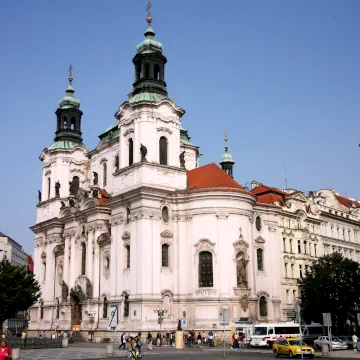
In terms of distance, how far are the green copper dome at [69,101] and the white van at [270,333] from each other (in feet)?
117

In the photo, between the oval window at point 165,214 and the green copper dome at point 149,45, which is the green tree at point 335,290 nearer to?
the oval window at point 165,214

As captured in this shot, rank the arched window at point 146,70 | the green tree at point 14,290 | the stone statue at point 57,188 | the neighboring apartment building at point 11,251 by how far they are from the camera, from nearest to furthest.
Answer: the arched window at point 146,70 → the green tree at point 14,290 → the stone statue at point 57,188 → the neighboring apartment building at point 11,251

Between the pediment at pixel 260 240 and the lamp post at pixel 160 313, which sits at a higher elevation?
the pediment at pixel 260 240

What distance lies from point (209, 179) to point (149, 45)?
15062 mm

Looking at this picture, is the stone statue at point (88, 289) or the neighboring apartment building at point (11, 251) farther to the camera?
the neighboring apartment building at point (11, 251)

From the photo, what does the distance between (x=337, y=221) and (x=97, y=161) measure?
1179 inches

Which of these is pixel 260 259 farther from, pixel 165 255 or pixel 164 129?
pixel 164 129

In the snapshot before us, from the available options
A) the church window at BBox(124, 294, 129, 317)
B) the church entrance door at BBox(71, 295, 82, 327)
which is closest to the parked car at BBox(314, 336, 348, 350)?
the church window at BBox(124, 294, 129, 317)

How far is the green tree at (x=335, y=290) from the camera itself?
49.1 meters

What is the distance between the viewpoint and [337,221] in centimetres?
6525

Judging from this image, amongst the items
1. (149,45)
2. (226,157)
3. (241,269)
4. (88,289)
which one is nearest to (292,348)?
(241,269)

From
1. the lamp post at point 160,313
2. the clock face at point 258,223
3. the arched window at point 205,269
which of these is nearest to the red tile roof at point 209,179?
the clock face at point 258,223

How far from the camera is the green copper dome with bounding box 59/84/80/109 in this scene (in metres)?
63.5

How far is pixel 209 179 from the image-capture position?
48969mm
